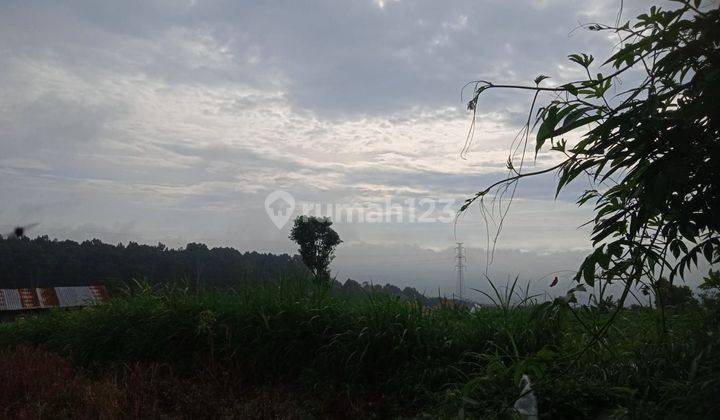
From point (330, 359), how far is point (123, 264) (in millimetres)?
9745

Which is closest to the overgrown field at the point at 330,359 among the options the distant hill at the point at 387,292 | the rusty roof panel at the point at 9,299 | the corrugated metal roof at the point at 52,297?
the distant hill at the point at 387,292

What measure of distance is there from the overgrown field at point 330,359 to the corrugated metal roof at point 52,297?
Answer: 4.93 feet

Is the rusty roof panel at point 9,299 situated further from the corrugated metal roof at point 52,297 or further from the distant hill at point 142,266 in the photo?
the distant hill at point 142,266

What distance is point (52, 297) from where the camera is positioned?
1027 cm

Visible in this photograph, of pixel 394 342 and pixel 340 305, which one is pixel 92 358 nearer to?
pixel 340 305

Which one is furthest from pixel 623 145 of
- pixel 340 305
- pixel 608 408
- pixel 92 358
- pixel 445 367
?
pixel 92 358

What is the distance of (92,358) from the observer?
6273mm

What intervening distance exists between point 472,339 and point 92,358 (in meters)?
4.01

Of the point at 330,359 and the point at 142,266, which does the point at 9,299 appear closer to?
the point at 142,266

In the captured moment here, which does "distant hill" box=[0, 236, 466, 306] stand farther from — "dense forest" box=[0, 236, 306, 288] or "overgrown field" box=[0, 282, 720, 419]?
"overgrown field" box=[0, 282, 720, 419]

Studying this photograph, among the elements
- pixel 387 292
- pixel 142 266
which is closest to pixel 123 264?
pixel 142 266

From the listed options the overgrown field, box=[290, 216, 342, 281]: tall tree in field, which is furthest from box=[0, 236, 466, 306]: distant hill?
box=[290, 216, 342, 281]: tall tree in field

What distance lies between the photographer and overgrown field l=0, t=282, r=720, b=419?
3.58 meters

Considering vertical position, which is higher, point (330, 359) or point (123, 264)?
point (123, 264)
